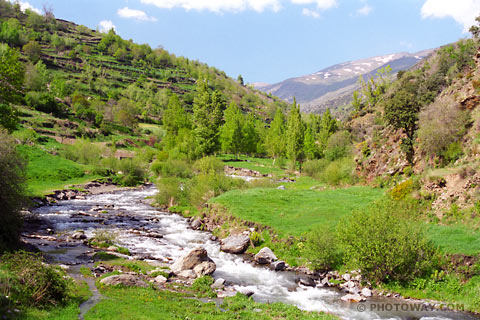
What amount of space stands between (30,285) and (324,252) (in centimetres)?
1813

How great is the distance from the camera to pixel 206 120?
78562 millimetres

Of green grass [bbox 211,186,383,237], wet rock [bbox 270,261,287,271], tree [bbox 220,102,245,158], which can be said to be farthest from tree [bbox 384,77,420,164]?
tree [bbox 220,102,245,158]

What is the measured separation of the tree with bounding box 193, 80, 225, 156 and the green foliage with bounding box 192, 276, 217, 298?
5706 centimetres

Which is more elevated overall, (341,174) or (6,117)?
(6,117)

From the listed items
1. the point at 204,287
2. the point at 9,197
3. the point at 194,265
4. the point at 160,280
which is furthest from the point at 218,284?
the point at 9,197

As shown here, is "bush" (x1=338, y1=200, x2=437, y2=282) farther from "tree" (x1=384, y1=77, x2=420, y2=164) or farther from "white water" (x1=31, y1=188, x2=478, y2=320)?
"tree" (x1=384, y1=77, x2=420, y2=164)

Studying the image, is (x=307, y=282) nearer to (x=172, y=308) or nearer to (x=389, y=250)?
(x=389, y=250)

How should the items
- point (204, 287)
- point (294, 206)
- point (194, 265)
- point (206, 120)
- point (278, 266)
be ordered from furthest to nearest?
point (206, 120), point (294, 206), point (278, 266), point (194, 265), point (204, 287)

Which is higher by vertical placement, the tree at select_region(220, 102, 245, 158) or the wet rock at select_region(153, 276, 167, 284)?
the tree at select_region(220, 102, 245, 158)

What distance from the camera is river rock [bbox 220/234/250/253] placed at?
2841cm

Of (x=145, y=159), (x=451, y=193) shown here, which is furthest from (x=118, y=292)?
(x=145, y=159)

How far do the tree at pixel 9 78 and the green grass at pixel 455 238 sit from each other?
4553 centimetres

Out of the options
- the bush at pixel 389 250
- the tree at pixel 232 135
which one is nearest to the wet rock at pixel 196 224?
the bush at pixel 389 250

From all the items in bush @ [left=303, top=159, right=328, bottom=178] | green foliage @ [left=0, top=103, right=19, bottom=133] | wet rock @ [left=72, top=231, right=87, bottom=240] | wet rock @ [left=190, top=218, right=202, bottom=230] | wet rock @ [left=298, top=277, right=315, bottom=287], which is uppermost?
green foliage @ [left=0, top=103, right=19, bottom=133]
